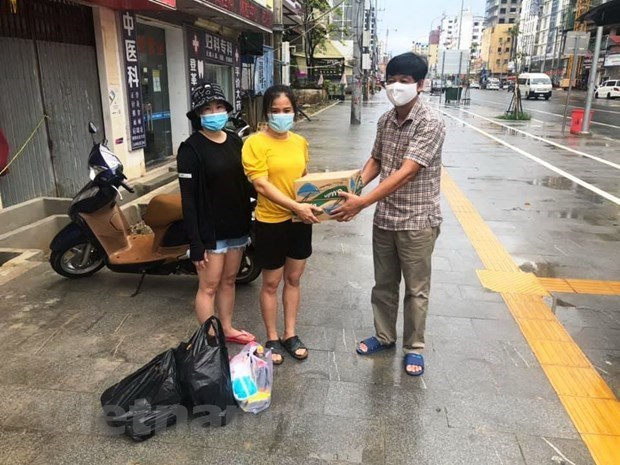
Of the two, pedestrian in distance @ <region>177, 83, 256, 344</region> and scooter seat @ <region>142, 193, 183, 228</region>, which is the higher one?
pedestrian in distance @ <region>177, 83, 256, 344</region>

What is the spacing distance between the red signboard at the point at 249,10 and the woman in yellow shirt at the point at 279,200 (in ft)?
20.9

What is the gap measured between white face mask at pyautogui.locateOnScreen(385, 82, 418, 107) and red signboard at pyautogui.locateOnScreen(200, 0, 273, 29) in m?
6.56

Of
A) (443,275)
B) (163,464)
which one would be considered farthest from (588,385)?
(163,464)

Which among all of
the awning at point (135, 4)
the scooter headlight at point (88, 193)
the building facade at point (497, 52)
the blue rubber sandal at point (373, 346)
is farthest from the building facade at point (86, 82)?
the building facade at point (497, 52)

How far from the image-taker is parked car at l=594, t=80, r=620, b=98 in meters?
40.6

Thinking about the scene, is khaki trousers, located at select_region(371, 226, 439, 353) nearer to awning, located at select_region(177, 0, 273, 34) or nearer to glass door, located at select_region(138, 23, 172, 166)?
awning, located at select_region(177, 0, 273, 34)

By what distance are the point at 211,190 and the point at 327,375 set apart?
1307mm

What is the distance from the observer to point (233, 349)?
134 inches

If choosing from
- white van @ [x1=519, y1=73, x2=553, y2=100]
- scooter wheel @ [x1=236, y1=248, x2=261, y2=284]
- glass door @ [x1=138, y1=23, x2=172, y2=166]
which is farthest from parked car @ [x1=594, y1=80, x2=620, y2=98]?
scooter wheel @ [x1=236, y1=248, x2=261, y2=284]

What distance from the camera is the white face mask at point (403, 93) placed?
2.82 metres

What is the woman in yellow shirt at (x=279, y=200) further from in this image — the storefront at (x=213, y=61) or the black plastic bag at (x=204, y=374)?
the storefront at (x=213, y=61)

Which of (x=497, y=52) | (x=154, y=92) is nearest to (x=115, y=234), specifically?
(x=154, y=92)

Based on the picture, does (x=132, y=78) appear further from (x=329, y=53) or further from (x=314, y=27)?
(x=329, y=53)

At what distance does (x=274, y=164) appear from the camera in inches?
113
